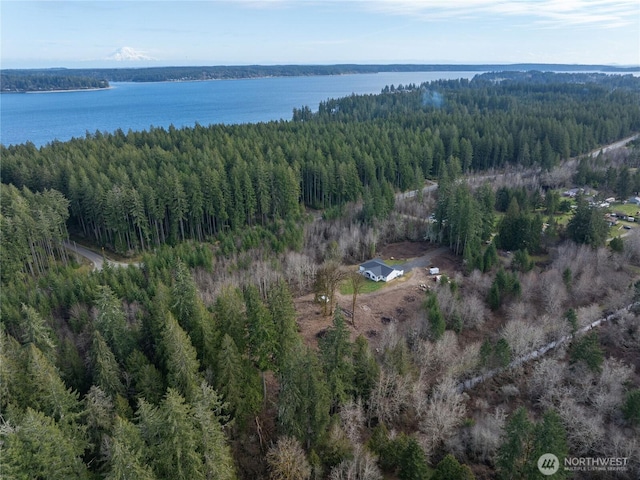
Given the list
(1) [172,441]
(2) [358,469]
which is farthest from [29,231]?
(2) [358,469]

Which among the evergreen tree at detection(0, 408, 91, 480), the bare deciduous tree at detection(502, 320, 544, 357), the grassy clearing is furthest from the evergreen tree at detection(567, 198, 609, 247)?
the evergreen tree at detection(0, 408, 91, 480)

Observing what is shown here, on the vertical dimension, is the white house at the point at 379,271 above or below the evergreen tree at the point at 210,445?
below

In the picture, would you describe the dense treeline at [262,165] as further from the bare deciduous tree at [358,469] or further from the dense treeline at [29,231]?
the bare deciduous tree at [358,469]

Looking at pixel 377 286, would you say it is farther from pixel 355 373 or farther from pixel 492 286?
pixel 355 373

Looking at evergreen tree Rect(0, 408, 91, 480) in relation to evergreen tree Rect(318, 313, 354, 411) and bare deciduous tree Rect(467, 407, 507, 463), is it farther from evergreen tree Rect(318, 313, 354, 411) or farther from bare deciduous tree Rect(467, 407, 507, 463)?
bare deciduous tree Rect(467, 407, 507, 463)

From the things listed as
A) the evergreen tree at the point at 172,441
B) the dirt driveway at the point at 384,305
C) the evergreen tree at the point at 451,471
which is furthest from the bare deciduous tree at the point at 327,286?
the evergreen tree at the point at 172,441

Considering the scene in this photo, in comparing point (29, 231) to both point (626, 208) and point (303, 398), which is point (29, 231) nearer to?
A: point (303, 398)
